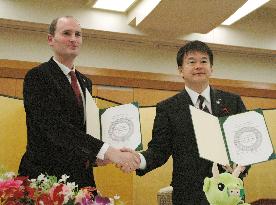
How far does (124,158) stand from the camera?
210 cm

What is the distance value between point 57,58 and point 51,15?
3198 millimetres

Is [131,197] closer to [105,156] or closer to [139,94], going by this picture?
[105,156]

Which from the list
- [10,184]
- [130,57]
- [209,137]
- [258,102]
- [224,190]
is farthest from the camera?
[258,102]

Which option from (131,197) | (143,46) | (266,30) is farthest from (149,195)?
(266,30)

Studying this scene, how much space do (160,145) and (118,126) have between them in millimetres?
245

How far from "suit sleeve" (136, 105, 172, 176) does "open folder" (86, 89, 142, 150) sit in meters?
0.14

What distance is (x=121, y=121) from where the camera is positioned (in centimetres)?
211

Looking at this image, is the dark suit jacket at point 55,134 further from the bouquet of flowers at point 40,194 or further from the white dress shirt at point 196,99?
the bouquet of flowers at point 40,194

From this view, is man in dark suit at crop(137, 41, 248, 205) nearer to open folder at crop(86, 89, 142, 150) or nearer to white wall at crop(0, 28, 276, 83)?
open folder at crop(86, 89, 142, 150)

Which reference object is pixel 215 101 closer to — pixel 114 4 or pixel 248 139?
pixel 248 139

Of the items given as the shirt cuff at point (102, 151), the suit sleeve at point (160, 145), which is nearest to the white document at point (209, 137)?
the suit sleeve at point (160, 145)

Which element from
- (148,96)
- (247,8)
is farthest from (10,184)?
(148,96)

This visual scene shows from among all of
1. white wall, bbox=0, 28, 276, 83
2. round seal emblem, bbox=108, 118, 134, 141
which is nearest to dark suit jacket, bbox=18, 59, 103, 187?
round seal emblem, bbox=108, 118, 134, 141

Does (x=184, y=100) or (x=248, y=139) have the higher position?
(x=184, y=100)
